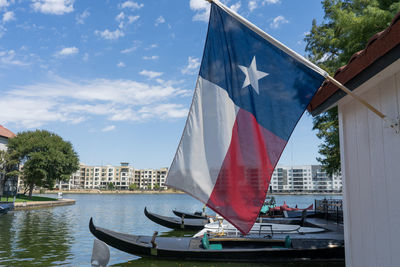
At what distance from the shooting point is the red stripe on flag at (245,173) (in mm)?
3650

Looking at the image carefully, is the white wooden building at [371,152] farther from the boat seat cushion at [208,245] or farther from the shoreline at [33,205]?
the shoreline at [33,205]

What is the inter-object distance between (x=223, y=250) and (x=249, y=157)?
956 cm

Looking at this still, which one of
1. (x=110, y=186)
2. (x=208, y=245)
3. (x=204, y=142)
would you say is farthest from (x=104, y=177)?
(x=204, y=142)

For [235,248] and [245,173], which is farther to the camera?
[235,248]

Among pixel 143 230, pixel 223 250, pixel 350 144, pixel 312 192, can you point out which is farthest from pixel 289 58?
pixel 312 192

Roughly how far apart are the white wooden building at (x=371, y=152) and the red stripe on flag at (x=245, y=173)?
3.61ft

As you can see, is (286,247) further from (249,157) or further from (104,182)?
(104,182)

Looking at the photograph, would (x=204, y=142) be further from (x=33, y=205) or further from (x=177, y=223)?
(x=33, y=205)

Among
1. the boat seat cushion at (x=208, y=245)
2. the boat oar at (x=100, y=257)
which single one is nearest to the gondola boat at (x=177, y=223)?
the boat seat cushion at (x=208, y=245)

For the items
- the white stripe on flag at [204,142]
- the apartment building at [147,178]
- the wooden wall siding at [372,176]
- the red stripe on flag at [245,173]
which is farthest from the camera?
the apartment building at [147,178]

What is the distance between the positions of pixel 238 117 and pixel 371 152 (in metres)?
1.64

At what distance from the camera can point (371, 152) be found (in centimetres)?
378

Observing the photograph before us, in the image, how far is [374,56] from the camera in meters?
3.12

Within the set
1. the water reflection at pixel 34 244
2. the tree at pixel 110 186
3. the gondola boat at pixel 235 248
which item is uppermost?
the gondola boat at pixel 235 248
